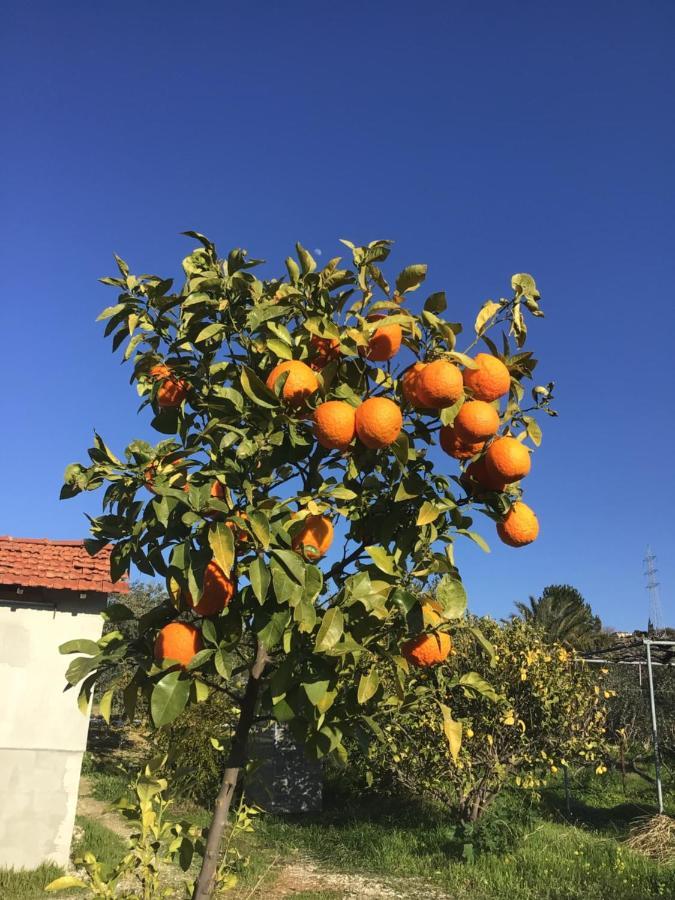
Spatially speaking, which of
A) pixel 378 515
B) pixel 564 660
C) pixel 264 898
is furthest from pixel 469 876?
pixel 378 515

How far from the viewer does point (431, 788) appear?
7.91 m

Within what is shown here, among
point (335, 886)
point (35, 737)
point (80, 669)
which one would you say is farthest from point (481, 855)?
point (80, 669)

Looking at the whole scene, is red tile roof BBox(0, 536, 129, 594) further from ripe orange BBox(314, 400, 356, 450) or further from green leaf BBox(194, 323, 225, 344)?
ripe orange BBox(314, 400, 356, 450)

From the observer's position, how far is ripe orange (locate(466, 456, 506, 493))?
5.41ft

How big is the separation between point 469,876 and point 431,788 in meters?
1.45

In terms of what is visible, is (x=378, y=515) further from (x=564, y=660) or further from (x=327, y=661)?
(x=564, y=660)

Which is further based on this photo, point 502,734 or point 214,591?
point 502,734

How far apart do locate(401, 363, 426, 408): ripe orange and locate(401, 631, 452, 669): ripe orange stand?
0.59 m

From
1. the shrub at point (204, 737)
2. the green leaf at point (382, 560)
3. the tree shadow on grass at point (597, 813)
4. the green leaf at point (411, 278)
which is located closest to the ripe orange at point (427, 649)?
the green leaf at point (382, 560)

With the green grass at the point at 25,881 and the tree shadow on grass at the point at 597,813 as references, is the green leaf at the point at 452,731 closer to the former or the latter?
the green grass at the point at 25,881

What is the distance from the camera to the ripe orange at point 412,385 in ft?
5.24

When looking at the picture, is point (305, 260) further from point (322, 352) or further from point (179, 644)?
point (179, 644)

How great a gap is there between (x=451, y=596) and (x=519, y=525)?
10.6 inches

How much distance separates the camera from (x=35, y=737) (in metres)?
6.34
